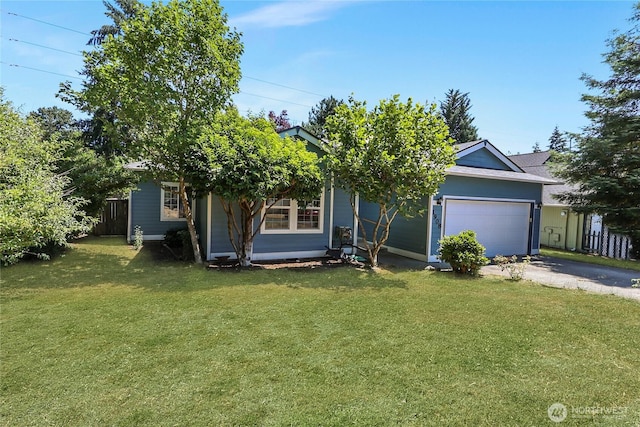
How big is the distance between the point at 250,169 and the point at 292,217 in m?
3.04

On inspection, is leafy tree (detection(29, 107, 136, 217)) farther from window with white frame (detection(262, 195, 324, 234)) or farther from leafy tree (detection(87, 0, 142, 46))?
leafy tree (detection(87, 0, 142, 46))

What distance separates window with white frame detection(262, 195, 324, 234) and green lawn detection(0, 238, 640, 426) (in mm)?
3470

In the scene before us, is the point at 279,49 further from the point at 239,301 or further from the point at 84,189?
the point at 239,301

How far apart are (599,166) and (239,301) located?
15.3 metres

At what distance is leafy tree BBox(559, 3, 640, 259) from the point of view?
41.1 feet

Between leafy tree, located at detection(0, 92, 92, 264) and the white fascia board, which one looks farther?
the white fascia board

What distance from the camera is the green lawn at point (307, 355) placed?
2.88 m

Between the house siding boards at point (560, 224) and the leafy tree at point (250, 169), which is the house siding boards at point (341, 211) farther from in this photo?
the house siding boards at point (560, 224)

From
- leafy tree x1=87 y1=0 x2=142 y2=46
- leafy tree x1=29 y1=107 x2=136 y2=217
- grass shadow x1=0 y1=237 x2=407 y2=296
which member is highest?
leafy tree x1=87 y1=0 x2=142 y2=46

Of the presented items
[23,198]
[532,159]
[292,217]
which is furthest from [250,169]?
[532,159]

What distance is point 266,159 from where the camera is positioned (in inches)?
320

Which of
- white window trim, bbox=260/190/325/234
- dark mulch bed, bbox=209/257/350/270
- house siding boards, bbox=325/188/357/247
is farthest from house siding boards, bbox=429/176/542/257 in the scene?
white window trim, bbox=260/190/325/234

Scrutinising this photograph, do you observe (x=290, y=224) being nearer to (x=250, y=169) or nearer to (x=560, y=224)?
(x=250, y=169)

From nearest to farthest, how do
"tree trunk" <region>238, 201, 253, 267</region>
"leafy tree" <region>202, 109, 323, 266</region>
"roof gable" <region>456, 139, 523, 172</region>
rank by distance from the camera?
"leafy tree" <region>202, 109, 323, 266</region> → "tree trunk" <region>238, 201, 253, 267</region> → "roof gable" <region>456, 139, 523, 172</region>
